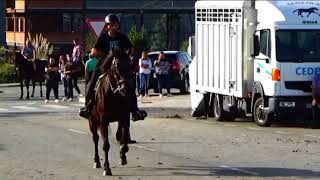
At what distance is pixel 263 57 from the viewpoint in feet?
65.6

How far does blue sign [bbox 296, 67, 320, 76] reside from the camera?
19688 millimetres

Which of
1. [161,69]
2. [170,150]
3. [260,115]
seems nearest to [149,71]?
[161,69]

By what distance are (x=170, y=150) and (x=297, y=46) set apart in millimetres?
5825

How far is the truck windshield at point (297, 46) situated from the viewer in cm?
1969

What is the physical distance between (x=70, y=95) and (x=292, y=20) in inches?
555

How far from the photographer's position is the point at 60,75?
1302 inches

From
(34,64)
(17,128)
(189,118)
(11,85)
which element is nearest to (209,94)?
(189,118)

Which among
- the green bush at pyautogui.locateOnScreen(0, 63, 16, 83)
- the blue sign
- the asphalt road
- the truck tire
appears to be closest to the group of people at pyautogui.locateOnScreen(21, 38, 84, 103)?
the asphalt road

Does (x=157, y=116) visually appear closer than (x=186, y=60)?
Yes

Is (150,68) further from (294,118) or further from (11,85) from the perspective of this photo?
(11,85)

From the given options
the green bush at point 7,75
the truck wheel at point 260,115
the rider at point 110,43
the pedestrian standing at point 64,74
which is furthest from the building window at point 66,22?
the rider at point 110,43

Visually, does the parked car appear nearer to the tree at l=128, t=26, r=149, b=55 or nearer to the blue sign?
the tree at l=128, t=26, r=149, b=55

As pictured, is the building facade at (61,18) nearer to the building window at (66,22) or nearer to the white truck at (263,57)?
the building window at (66,22)

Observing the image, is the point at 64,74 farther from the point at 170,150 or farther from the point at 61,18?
the point at 61,18
